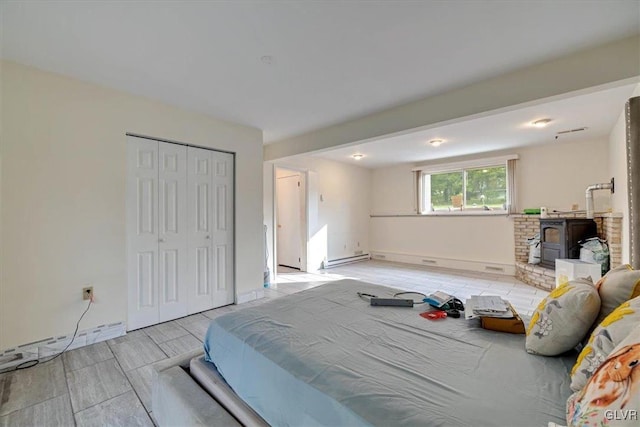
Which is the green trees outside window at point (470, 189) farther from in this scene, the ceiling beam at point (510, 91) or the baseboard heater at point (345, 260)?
the ceiling beam at point (510, 91)

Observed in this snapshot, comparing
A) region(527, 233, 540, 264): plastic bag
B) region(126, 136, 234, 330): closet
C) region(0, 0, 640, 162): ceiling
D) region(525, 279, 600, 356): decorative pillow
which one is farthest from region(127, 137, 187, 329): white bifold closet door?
region(527, 233, 540, 264): plastic bag

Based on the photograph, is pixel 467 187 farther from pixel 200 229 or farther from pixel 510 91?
pixel 200 229

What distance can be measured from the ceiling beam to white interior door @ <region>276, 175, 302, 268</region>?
2.42 meters

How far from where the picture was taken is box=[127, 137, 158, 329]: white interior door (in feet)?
8.82

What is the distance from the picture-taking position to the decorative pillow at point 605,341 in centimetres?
79

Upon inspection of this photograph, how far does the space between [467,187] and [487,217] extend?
30.0 inches

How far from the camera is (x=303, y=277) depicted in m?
5.06

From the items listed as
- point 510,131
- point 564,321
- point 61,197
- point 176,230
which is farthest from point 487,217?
point 61,197

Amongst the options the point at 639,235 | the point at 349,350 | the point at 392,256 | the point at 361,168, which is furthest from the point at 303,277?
the point at 639,235

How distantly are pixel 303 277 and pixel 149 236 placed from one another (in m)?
2.86

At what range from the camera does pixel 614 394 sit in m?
0.59

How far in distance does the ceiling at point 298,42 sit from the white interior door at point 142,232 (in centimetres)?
63

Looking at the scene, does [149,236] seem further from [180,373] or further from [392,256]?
[392,256]

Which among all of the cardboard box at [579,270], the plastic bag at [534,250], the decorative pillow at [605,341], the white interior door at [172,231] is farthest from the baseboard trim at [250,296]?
the plastic bag at [534,250]
